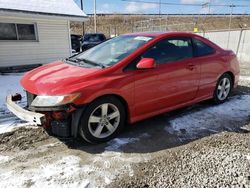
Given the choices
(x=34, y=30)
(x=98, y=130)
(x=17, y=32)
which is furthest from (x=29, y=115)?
(x=34, y=30)

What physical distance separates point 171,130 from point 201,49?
1.80m

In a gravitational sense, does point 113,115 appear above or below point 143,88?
below

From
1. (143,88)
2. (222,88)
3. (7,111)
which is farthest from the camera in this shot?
(222,88)

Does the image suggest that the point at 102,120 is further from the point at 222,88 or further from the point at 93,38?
the point at 93,38

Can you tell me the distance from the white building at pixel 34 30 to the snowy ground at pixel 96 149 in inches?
237

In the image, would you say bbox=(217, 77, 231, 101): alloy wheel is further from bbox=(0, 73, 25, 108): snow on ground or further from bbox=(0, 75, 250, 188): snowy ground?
bbox=(0, 73, 25, 108): snow on ground

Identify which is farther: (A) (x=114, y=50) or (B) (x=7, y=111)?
(B) (x=7, y=111)

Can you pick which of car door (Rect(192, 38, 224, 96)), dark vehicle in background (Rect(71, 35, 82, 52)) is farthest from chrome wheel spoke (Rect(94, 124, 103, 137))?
dark vehicle in background (Rect(71, 35, 82, 52))

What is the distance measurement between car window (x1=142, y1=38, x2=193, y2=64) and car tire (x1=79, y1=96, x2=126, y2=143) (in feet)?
3.19

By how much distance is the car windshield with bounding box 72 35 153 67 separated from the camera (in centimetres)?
381

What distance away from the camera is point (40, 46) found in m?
11.0

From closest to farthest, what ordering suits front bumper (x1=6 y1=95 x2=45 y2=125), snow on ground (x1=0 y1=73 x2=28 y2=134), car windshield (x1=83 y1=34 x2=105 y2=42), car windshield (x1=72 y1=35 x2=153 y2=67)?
1. front bumper (x1=6 y1=95 x2=45 y2=125)
2. car windshield (x1=72 y1=35 x2=153 y2=67)
3. snow on ground (x1=0 y1=73 x2=28 y2=134)
4. car windshield (x1=83 y1=34 x2=105 y2=42)

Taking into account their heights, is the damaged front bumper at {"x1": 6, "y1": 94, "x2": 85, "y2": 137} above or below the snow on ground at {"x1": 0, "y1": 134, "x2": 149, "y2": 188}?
above

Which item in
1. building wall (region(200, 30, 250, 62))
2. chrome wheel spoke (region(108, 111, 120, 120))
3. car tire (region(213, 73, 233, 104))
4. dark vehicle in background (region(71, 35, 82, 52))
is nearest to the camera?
chrome wheel spoke (region(108, 111, 120, 120))
